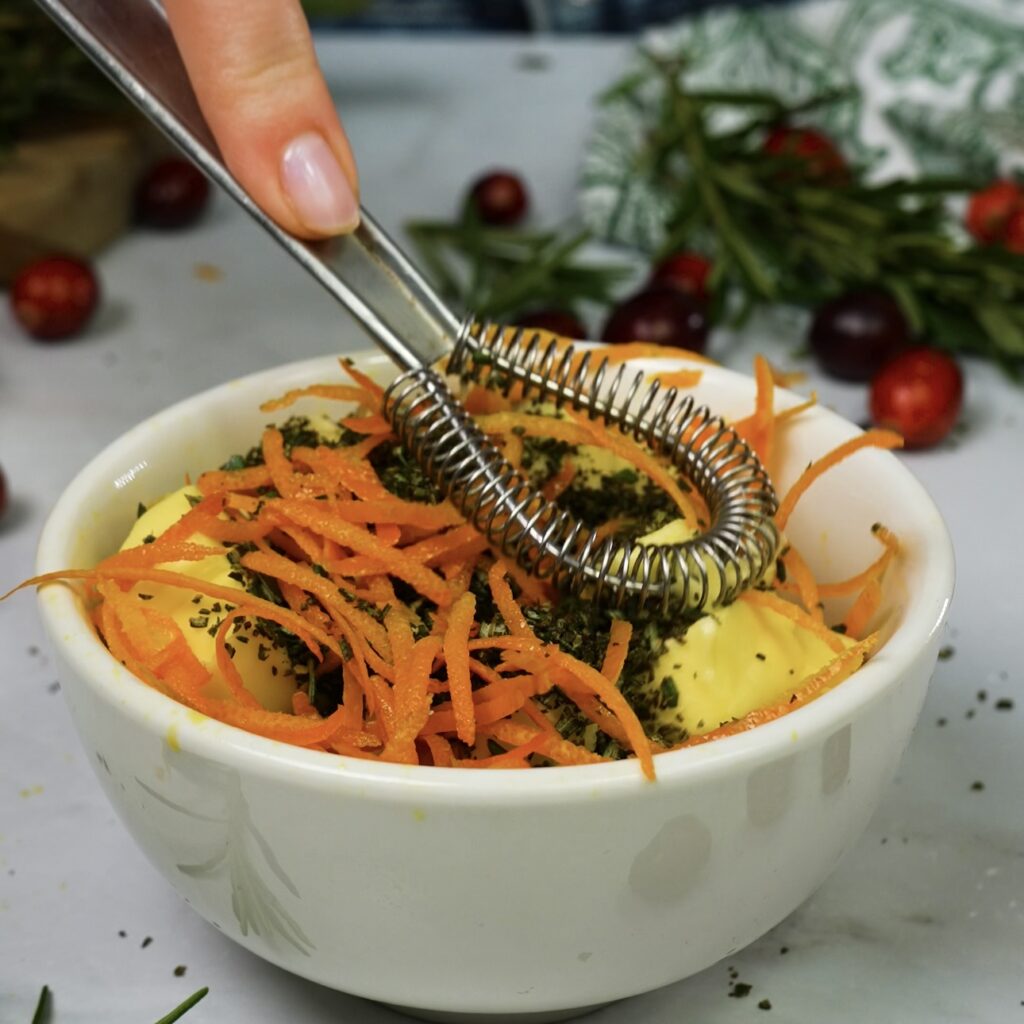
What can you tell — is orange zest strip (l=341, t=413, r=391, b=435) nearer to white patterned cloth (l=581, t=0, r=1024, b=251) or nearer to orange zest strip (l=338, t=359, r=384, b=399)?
orange zest strip (l=338, t=359, r=384, b=399)

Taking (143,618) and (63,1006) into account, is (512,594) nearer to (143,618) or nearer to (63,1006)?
(143,618)

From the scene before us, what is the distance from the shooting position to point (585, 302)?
6.05 feet

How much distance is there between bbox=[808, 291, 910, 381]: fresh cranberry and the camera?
1.64 m

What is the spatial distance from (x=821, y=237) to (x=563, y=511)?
105cm

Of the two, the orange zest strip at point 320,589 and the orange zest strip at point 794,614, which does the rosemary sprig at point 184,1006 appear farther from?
the orange zest strip at point 794,614

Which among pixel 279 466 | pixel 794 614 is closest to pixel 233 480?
pixel 279 466

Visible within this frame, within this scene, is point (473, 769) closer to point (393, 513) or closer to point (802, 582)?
point (393, 513)

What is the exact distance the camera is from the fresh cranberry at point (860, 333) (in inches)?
64.6

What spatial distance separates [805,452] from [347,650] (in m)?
0.38

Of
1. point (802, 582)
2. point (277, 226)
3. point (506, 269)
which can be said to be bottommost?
point (506, 269)

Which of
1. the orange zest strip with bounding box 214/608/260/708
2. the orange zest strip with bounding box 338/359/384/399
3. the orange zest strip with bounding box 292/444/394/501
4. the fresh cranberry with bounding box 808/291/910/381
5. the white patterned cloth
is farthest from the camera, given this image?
the white patterned cloth

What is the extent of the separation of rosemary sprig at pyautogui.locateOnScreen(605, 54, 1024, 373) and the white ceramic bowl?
956mm

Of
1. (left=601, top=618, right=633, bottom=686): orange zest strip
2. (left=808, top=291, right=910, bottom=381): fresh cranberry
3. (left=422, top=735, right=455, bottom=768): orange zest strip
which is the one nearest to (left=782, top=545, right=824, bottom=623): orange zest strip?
(left=601, top=618, right=633, bottom=686): orange zest strip

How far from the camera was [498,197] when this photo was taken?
200cm
